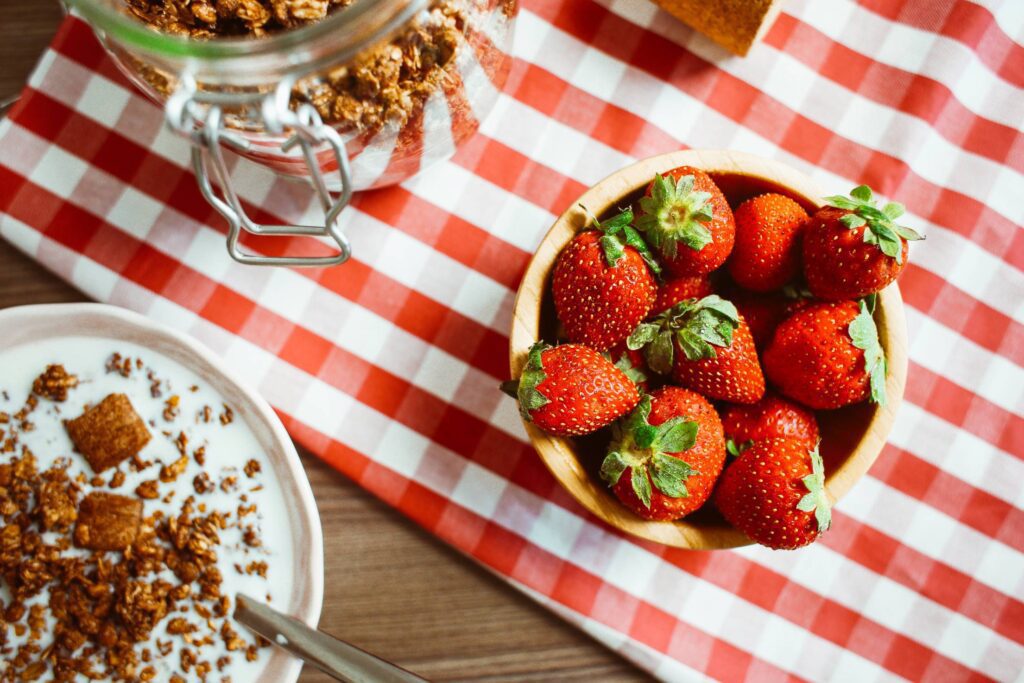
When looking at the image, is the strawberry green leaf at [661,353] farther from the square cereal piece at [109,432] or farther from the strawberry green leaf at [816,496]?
the square cereal piece at [109,432]

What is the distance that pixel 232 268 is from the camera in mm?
876

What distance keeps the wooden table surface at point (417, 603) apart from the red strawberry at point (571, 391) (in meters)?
0.27

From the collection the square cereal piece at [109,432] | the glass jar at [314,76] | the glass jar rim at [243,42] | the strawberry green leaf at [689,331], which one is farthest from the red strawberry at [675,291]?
the square cereal piece at [109,432]

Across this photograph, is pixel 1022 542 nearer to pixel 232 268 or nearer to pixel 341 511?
pixel 341 511

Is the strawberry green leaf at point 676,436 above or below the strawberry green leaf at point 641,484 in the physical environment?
above

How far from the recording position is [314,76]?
55cm

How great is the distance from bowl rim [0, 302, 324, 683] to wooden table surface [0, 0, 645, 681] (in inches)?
2.0

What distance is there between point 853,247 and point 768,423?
0.55 feet

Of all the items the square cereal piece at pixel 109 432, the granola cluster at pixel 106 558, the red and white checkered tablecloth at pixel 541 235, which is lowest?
the granola cluster at pixel 106 558

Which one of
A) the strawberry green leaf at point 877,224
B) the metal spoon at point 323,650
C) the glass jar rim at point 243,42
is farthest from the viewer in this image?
the metal spoon at point 323,650

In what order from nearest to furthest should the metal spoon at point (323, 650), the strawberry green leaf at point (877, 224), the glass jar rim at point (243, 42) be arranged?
the glass jar rim at point (243, 42) < the strawberry green leaf at point (877, 224) < the metal spoon at point (323, 650)

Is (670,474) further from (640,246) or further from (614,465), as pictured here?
(640,246)

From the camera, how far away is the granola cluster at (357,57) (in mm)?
574

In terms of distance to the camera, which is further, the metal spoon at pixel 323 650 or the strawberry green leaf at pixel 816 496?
the metal spoon at pixel 323 650
